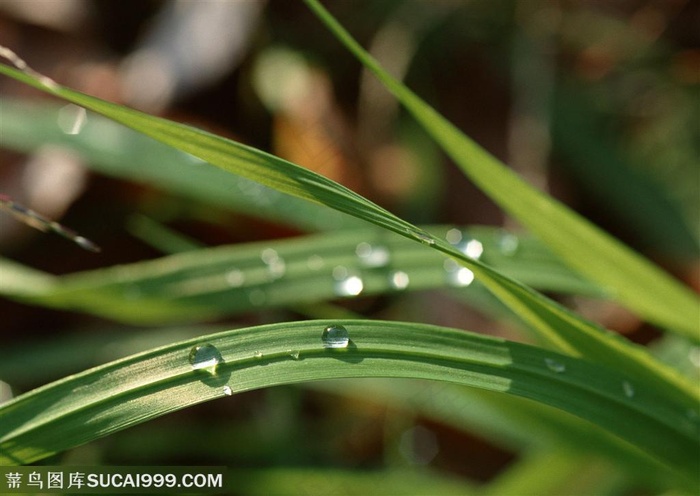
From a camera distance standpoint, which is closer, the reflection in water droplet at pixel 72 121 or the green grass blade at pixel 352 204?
the green grass blade at pixel 352 204

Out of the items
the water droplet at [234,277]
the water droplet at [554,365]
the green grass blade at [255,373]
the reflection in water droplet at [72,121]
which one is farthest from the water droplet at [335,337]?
the reflection in water droplet at [72,121]

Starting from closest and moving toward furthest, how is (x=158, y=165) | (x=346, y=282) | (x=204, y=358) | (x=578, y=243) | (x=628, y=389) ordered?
(x=204, y=358)
(x=628, y=389)
(x=578, y=243)
(x=346, y=282)
(x=158, y=165)

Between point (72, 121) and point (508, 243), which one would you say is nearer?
point (508, 243)

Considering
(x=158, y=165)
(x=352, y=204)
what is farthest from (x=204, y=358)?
(x=158, y=165)

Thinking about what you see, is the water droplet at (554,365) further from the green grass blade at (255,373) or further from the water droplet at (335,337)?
the water droplet at (335,337)

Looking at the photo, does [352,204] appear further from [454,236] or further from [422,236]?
[454,236]

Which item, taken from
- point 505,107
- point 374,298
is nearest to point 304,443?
point 374,298
